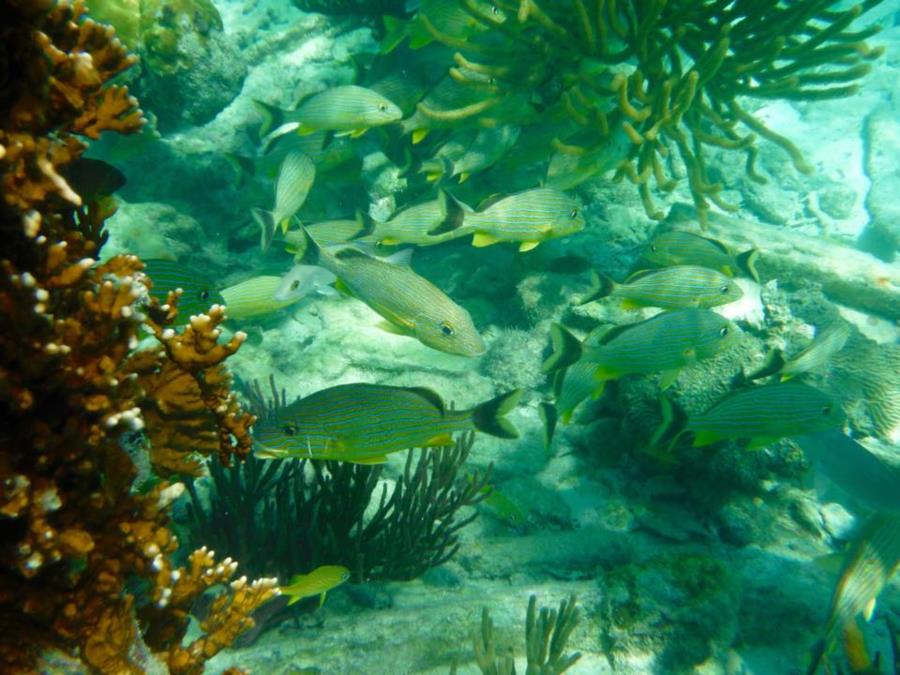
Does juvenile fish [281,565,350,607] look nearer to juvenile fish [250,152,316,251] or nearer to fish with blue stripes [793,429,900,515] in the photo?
juvenile fish [250,152,316,251]

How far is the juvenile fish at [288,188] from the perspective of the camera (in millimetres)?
4762

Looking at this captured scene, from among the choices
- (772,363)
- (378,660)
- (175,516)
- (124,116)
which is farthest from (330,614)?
(772,363)

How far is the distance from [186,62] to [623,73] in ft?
18.2

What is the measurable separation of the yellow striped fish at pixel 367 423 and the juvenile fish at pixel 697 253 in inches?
122

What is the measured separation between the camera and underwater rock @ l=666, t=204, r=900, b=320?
19.7 feet

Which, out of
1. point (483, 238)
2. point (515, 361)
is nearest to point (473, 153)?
point (483, 238)

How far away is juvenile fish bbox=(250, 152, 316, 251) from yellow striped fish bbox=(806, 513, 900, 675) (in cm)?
491


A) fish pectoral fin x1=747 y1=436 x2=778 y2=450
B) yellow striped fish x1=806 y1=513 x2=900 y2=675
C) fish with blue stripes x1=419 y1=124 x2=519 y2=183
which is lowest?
yellow striped fish x1=806 y1=513 x2=900 y2=675

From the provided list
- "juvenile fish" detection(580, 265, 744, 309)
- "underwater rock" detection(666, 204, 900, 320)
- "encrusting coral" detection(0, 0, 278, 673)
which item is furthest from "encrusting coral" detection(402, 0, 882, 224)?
"encrusting coral" detection(0, 0, 278, 673)

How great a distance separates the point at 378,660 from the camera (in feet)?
8.21

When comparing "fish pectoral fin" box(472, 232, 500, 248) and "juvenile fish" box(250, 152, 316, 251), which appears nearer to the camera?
"fish pectoral fin" box(472, 232, 500, 248)

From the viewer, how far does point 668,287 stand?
13.4 feet

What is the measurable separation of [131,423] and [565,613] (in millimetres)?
2239

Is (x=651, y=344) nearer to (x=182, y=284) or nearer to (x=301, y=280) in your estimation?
(x=301, y=280)
